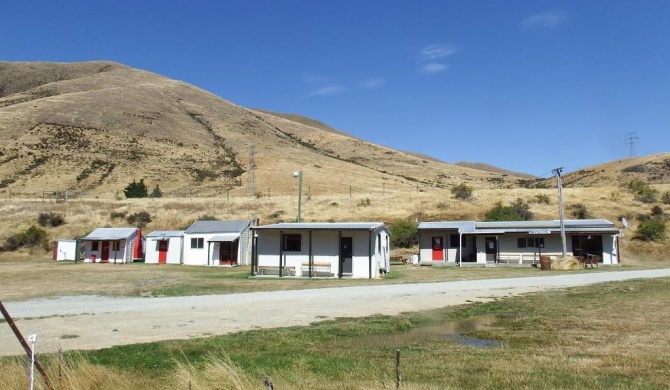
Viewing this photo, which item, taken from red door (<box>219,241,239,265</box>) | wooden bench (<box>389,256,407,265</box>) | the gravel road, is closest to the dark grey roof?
wooden bench (<box>389,256,407,265</box>)

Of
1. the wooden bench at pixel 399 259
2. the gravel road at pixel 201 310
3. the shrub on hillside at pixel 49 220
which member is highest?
the shrub on hillside at pixel 49 220

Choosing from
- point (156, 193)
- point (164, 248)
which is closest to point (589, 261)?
point (164, 248)

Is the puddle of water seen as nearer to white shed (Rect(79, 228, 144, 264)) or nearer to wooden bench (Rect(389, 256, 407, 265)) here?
wooden bench (Rect(389, 256, 407, 265))

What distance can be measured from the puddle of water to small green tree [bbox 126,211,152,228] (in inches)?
1874

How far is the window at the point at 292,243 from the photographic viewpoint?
30.6 m

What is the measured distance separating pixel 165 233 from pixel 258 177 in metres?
39.7

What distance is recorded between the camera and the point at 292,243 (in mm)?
30734

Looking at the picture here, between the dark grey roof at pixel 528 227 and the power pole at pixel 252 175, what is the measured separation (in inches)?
1446

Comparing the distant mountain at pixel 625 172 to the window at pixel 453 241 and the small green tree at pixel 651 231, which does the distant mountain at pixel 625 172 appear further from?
the window at pixel 453 241

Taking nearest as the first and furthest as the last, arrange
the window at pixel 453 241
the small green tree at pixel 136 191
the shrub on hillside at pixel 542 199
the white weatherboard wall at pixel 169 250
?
the window at pixel 453 241
the white weatherboard wall at pixel 169 250
the shrub on hillside at pixel 542 199
the small green tree at pixel 136 191

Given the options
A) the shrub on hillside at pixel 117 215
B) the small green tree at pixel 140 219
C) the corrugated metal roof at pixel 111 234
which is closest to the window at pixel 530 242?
the corrugated metal roof at pixel 111 234

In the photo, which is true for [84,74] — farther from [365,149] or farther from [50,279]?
[50,279]

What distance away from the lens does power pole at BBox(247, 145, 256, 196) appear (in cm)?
7441

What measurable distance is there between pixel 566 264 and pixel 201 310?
85.9 ft
